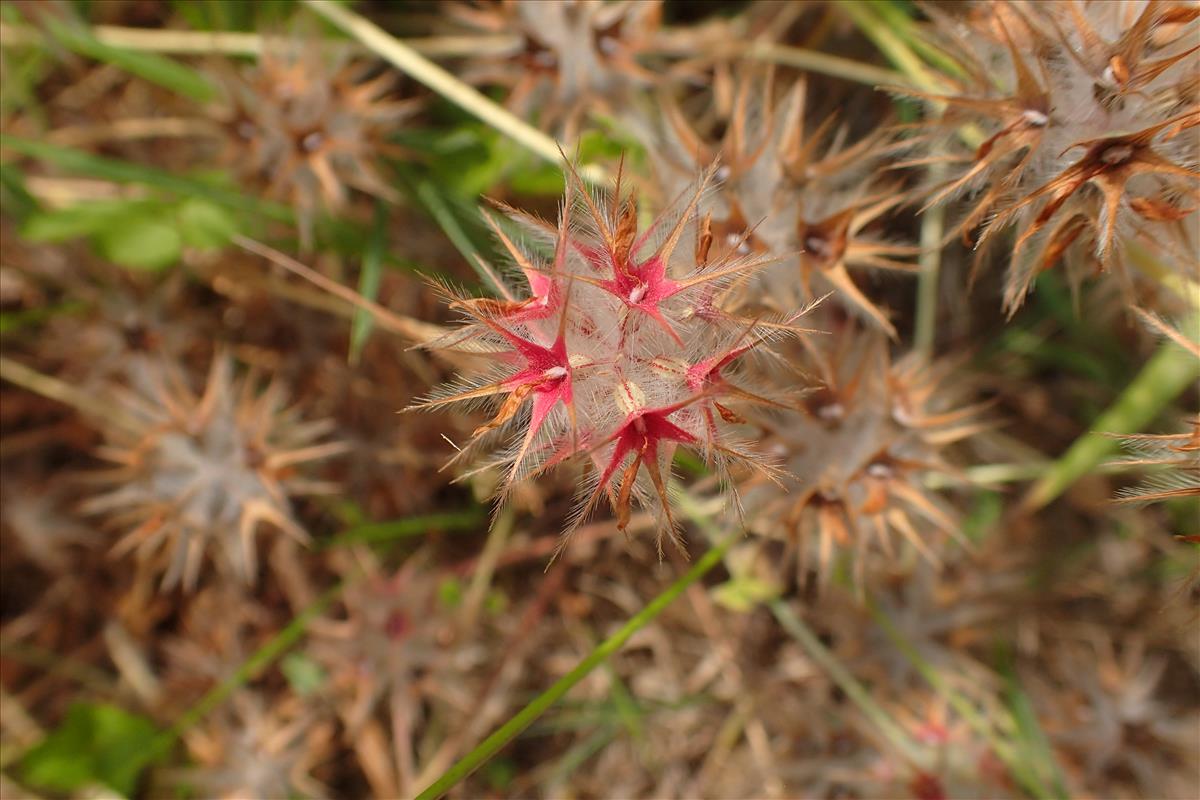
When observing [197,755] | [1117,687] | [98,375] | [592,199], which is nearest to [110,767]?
[197,755]

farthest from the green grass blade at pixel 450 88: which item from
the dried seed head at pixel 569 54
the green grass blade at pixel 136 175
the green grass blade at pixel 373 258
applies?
the green grass blade at pixel 136 175

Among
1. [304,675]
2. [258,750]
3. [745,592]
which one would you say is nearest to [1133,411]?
[745,592]

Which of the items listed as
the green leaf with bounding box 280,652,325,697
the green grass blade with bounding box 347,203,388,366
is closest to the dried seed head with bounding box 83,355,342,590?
the green grass blade with bounding box 347,203,388,366

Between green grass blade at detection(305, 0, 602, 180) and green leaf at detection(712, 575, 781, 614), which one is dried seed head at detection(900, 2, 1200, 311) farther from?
green leaf at detection(712, 575, 781, 614)

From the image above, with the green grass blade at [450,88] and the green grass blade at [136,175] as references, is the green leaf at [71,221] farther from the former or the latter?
the green grass blade at [450,88]

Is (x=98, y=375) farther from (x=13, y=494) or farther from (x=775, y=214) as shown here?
(x=775, y=214)

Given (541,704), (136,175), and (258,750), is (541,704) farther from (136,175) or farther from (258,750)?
(136,175)
